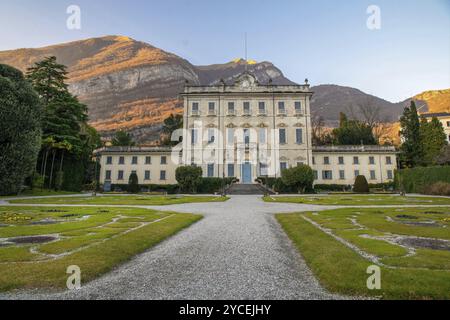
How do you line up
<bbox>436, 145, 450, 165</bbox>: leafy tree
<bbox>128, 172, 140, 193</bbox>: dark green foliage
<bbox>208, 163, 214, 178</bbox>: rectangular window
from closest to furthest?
<bbox>436, 145, 450, 165</bbox>: leafy tree < <bbox>128, 172, 140, 193</bbox>: dark green foliage < <bbox>208, 163, 214, 178</bbox>: rectangular window

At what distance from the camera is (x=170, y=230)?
810cm

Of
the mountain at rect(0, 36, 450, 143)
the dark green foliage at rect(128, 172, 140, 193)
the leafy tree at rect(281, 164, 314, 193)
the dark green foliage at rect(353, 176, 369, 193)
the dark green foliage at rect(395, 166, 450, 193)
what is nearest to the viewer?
the dark green foliage at rect(395, 166, 450, 193)

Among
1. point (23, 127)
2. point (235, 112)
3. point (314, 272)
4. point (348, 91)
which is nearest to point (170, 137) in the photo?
point (235, 112)

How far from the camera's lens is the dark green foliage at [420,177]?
26.6 m

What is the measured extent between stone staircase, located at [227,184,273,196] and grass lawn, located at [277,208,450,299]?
21154mm

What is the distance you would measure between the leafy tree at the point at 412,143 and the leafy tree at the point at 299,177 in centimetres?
2391

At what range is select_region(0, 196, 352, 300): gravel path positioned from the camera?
3.49 m

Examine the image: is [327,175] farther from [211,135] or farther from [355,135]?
[211,135]

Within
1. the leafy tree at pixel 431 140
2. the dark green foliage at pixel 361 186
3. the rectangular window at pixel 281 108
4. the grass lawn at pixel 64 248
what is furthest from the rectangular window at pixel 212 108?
the leafy tree at pixel 431 140

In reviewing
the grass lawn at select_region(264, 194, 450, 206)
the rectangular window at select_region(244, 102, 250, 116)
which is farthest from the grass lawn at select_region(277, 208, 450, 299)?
the rectangular window at select_region(244, 102, 250, 116)

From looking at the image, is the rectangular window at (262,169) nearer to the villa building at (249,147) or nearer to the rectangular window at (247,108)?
the villa building at (249,147)

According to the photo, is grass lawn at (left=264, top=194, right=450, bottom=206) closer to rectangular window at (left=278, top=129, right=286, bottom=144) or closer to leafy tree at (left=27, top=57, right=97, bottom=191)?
rectangular window at (left=278, top=129, right=286, bottom=144)
